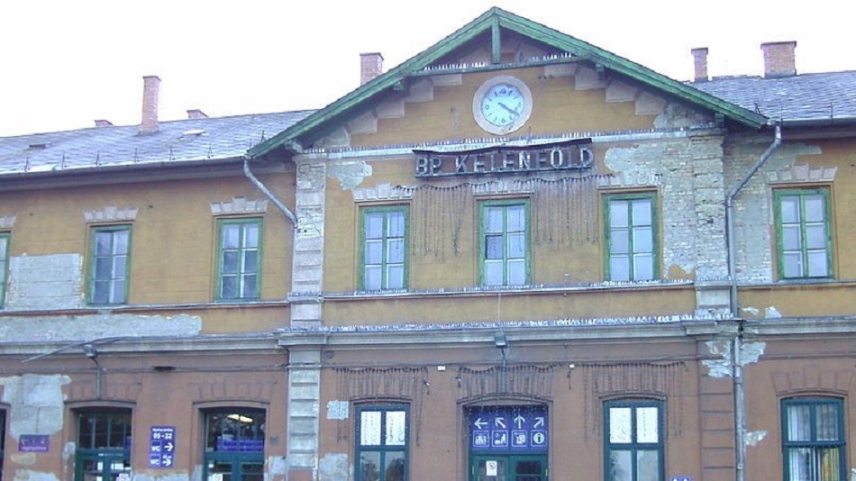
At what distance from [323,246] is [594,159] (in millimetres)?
4261

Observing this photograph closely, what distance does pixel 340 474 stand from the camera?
17172mm

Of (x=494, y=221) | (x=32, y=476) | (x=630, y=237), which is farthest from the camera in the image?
(x=32, y=476)

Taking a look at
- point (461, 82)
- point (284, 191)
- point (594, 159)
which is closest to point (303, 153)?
point (284, 191)

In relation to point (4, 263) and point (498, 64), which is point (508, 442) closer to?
point (498, 64)

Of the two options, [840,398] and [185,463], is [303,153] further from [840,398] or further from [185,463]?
[840,398]

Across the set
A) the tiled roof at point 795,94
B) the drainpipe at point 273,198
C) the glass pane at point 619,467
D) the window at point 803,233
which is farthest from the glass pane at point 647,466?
the drainpipe at point 273,198

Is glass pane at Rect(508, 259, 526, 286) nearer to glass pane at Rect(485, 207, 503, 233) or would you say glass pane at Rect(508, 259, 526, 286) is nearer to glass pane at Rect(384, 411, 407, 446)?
glass pane at Rect(485, 207, 503, 233)

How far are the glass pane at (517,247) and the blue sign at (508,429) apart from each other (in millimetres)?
2197

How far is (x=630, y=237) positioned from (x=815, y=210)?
2.58 m

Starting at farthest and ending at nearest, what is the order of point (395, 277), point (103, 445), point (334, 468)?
point (103, 445) < point (395, 277) < point (334, 468)

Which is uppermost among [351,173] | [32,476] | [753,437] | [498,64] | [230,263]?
[498,64]

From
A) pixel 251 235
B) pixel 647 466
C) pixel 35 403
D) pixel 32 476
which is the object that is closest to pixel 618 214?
pixel 647 466

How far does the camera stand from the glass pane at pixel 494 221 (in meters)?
17.4

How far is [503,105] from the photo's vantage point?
17.7 m
